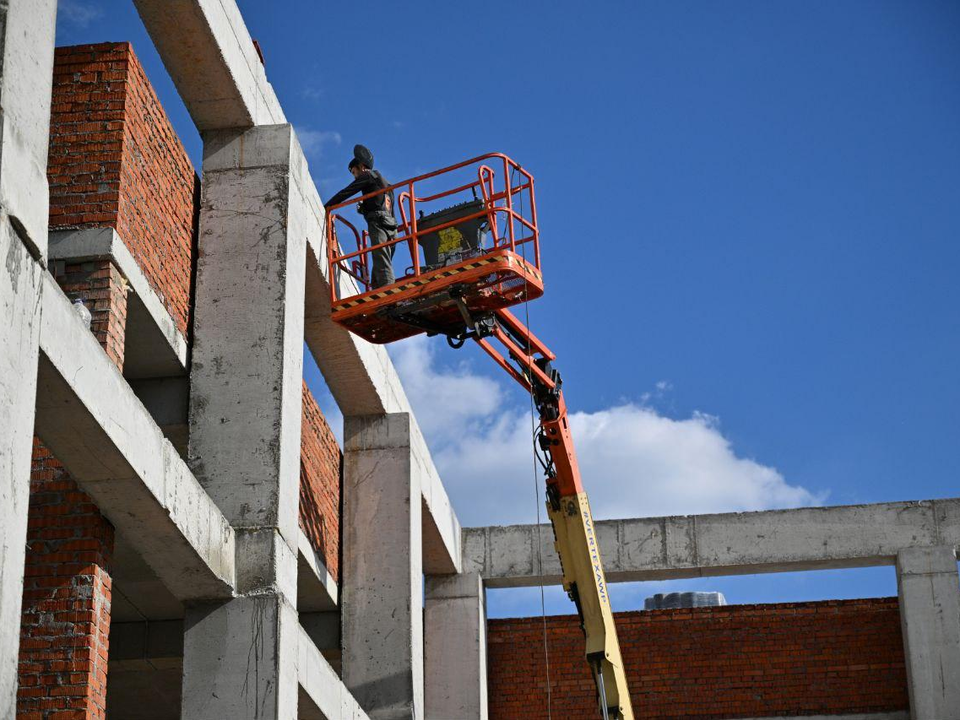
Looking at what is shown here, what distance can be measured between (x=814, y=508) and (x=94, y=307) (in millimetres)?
11934

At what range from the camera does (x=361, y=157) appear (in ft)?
48.7

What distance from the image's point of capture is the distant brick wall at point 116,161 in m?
11.3

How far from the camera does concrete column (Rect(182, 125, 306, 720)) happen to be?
11.1m

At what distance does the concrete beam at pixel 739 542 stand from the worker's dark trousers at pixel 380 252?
6992 mm

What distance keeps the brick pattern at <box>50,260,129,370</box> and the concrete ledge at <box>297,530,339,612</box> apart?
16.8ft

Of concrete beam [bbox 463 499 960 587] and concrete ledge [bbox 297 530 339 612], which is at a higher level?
concrete beam [bbox 463 499 960 587]

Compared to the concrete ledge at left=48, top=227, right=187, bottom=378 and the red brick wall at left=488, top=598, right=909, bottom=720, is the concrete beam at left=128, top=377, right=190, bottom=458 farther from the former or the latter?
the red brick wall at left=488, top=598, right=909, bottom=720

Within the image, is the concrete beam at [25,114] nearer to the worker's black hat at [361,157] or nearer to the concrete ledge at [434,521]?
the worker's black hat at [361,157]

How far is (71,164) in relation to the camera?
451 inches

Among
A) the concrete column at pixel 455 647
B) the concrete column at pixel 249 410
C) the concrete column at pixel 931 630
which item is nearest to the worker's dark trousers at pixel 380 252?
the concrete column at pixel 249 410

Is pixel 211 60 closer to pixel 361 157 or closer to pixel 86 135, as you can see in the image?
pixel 86 135

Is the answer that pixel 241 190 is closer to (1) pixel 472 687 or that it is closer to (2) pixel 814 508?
(1) pixel 472 687

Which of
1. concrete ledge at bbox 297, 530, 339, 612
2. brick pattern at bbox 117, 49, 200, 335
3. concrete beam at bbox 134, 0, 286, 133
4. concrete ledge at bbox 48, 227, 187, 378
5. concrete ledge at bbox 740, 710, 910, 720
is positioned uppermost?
concrete beam at bbox 134, 0, 286, 133

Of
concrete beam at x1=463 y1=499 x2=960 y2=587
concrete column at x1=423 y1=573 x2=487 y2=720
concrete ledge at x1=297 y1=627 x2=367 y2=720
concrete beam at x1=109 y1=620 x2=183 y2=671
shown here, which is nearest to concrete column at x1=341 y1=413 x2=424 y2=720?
concrete ledge at x1=297 y1=627 x2=367 y2=720
